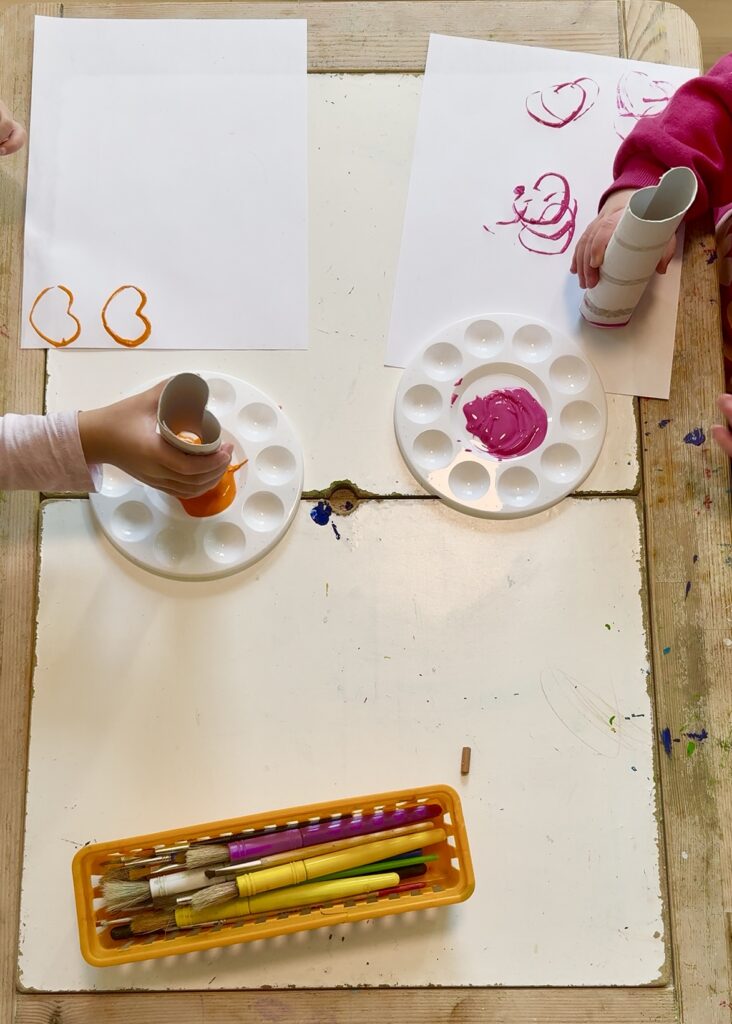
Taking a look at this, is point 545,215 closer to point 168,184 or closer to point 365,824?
point 168,184

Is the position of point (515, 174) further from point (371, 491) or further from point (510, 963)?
point (510, 963)

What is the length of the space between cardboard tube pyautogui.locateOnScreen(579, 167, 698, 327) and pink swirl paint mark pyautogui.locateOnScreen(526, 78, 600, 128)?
6.8 inches

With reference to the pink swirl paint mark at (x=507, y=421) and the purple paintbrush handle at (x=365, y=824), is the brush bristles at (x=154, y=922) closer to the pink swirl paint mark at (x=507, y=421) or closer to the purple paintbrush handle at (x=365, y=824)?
the purple paintbrush handle at (x=365, y=824)

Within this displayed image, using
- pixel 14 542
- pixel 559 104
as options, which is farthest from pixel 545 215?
pixel 14 542

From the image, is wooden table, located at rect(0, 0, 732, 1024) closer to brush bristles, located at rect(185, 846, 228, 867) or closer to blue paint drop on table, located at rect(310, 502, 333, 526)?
brush bristles, located at rect(185, 846, 228, 867)

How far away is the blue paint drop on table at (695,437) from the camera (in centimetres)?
85

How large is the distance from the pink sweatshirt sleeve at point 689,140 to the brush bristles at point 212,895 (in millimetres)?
736

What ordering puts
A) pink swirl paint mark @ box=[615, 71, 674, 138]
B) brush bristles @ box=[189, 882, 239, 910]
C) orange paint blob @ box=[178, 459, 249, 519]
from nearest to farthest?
brush bristles @ box=[189, 882, 239, 910] < orange paint blob @ box=[178, 459, 249, 519] < pink swirl paint mark @ box=[615, 71, 674, 138]

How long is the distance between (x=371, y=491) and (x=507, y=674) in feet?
0.70

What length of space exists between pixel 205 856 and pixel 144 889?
0.05 metres

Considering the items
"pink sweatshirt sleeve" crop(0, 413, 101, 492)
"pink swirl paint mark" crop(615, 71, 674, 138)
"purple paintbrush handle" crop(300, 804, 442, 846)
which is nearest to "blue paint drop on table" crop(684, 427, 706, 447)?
"pink swirl paint mark" crop(615, 71, 674, 138)

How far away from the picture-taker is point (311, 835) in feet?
2.41

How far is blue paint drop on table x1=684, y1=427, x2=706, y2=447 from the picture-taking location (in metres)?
0.85

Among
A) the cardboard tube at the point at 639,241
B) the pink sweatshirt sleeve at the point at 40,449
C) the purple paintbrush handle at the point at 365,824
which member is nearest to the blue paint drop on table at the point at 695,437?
the cardboard tube at the point at 639,241
